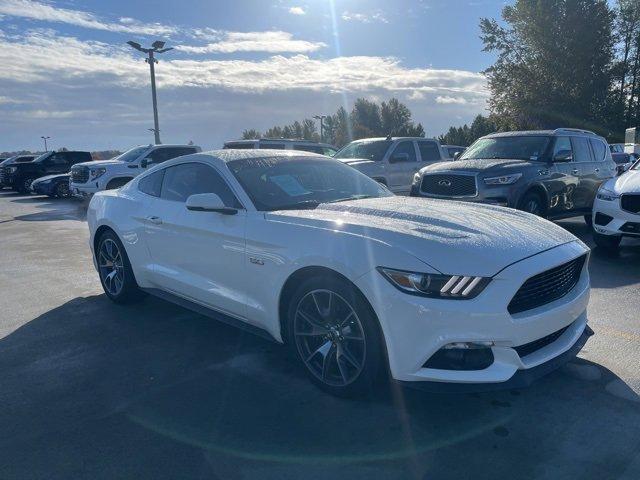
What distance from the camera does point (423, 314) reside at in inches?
118

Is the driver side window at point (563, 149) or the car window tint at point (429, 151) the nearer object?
the driver side window at point (563, 149)

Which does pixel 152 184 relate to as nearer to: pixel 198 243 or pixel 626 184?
pixel 198 243

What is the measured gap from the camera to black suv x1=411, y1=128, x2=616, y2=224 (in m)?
8.76

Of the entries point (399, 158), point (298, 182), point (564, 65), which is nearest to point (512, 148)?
point (399, 158)

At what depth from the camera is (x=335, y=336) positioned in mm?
3469

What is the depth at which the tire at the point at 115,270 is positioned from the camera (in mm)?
5500

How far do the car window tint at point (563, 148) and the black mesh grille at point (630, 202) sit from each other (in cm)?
230

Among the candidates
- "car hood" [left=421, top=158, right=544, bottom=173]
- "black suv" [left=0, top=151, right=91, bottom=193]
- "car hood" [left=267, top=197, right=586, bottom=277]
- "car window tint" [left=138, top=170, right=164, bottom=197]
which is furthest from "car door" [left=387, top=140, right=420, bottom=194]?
"black suv" [left=0, top=151, right=91, bottom=193]

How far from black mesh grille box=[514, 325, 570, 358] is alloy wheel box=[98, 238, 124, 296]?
4.00m

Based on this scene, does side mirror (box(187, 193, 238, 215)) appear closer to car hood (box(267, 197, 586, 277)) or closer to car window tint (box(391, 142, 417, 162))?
car hood (box(267, 197, 586, 277))

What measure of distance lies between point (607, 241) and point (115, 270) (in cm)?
659

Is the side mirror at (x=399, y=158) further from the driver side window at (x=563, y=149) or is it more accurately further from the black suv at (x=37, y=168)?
the black suv at (x=37, y=168)

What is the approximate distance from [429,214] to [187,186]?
7.45ft

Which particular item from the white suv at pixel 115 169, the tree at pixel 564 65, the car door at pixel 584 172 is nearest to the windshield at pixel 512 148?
the car door at pixel 584 172
